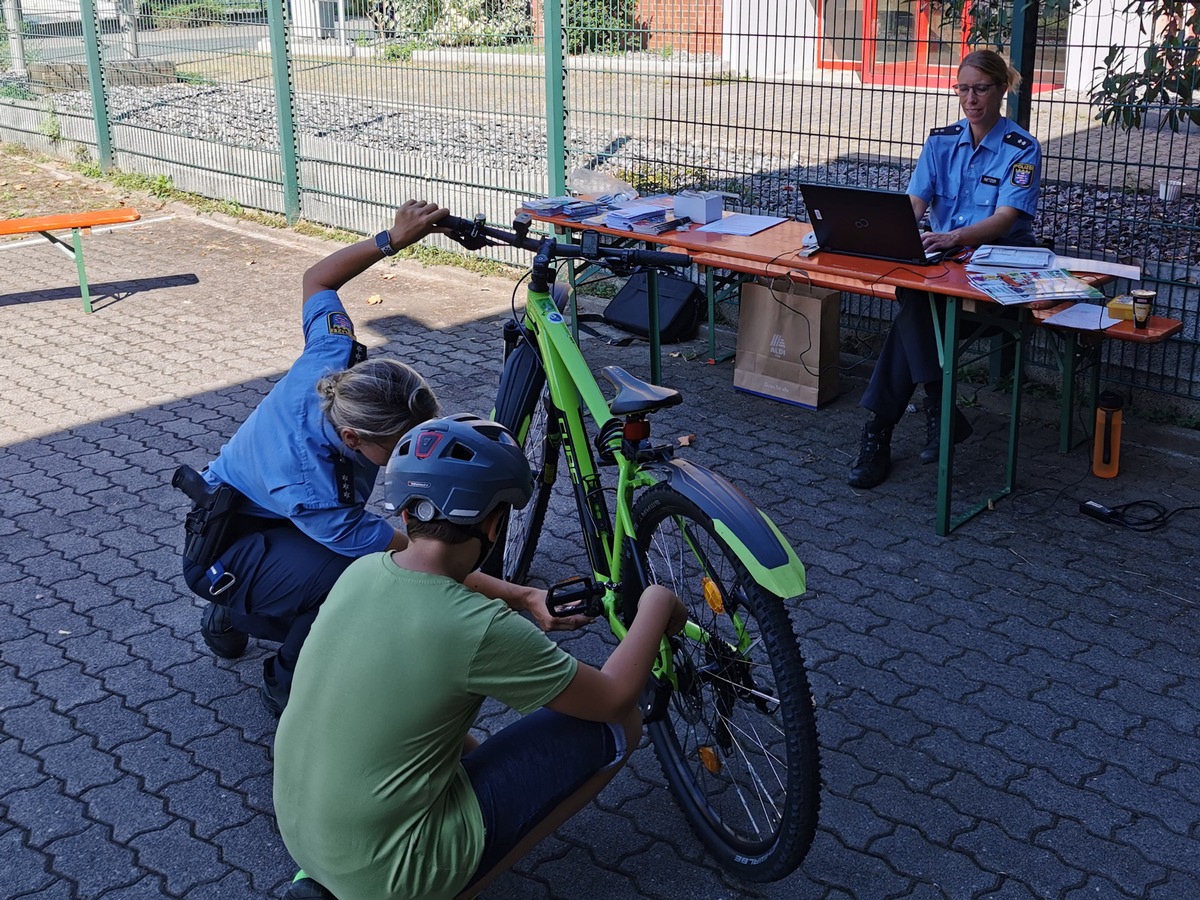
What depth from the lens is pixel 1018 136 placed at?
18.2 ft

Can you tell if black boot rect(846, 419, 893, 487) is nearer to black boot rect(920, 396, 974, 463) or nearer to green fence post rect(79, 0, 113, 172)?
black boot rect(920, 396, 974, 463)

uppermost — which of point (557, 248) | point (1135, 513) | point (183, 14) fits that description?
point (183, 14)

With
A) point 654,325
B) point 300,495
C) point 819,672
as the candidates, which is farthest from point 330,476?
point 654,325

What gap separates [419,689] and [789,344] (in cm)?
432

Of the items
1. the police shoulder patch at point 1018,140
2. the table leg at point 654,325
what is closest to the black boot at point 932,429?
the police shoulder patch at point 1018,140

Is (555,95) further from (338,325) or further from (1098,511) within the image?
(338,325)

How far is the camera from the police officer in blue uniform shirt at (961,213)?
17.5 ft

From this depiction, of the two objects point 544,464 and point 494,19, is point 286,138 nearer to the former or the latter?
point 494,19

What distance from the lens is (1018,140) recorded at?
18.2 feet

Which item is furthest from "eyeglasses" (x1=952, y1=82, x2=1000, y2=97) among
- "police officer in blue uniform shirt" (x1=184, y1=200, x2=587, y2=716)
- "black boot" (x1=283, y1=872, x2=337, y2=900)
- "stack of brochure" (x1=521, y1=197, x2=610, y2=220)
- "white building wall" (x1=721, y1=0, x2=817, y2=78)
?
"black boot" (x1=283, y1=872, x2=337, y2=900)

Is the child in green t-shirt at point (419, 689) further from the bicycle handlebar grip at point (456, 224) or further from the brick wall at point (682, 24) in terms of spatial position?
the brick wall at point (682, 24)

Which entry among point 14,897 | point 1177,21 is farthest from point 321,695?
point 1177,21

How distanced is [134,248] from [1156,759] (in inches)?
349

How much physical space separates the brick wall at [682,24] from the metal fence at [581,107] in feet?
0.04
